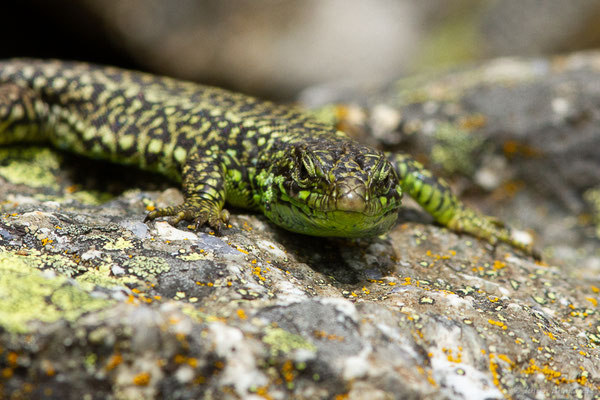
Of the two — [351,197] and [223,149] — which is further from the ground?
[351,197]

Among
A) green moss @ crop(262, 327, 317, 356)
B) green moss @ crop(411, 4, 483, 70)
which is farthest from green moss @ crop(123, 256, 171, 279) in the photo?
green moss @ crop(411, 4, 483, 70)

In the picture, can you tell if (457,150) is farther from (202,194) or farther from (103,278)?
(103,278)

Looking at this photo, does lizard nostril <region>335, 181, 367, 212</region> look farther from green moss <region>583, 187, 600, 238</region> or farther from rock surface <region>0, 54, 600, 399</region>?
green moss <region>583, 187, 600, 238</region>

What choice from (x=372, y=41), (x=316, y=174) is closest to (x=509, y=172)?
(x=316, y=174)

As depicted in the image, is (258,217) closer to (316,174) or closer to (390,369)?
(316,174)

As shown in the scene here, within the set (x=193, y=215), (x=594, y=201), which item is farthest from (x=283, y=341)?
(x=594, y=201)

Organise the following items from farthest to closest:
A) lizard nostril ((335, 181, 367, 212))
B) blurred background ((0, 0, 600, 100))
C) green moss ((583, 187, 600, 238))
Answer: blurred background ((0, 0, 600, 100)) → green moss ((583, 187, 600, 238)) → lizard nostril ((335, 181, 367, 212))
